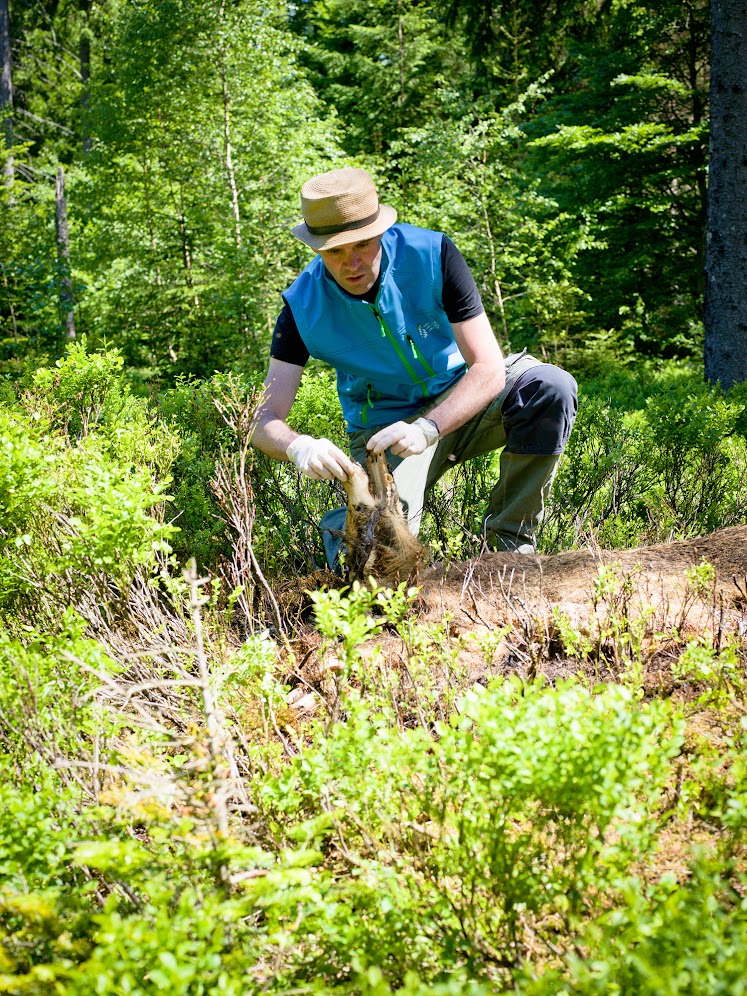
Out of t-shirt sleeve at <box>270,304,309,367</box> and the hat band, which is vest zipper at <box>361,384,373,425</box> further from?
the hat band

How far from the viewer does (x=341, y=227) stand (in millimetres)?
3338

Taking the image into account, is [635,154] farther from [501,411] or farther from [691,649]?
[691,649]

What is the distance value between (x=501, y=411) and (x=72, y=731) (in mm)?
2543

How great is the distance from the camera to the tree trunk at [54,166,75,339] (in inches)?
427

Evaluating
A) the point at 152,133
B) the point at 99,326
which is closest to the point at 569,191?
the point at 152,133

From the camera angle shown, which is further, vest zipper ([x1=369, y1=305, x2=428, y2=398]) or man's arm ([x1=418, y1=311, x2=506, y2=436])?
vest zipper ([x1=369, y1=305, x2=428, y2=398])

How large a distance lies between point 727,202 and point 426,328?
378cm

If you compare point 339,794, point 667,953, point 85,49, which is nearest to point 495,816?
point 667,953

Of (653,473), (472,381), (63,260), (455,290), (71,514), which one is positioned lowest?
(653,473)

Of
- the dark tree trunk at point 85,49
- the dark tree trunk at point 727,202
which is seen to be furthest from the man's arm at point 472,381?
the dark tree trunk at point 85,49

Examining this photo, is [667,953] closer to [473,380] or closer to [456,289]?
[473,380]

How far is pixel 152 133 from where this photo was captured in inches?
436

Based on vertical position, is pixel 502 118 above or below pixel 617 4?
below

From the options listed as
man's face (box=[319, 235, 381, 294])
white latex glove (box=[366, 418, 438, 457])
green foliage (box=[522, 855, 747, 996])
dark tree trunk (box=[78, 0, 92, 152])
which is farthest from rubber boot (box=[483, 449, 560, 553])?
dark tree trunk (box=[78, 0, 92, 152])
